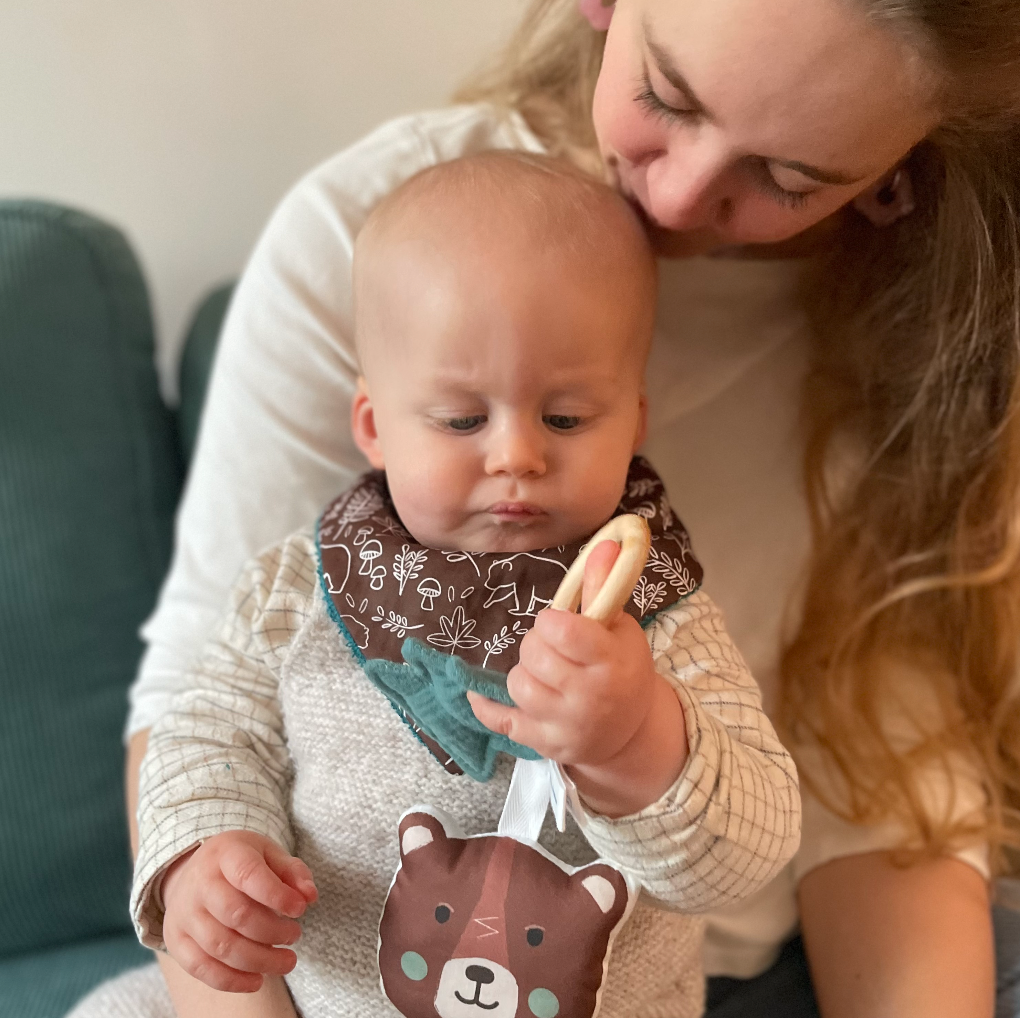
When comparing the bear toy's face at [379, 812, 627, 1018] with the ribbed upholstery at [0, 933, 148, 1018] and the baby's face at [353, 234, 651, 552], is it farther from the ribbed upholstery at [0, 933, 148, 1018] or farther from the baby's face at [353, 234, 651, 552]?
the ribbed upholstery at [0, 933, 148, 1018]

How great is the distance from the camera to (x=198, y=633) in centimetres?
87

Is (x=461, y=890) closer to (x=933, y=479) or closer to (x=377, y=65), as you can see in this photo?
(x=933, y=479)

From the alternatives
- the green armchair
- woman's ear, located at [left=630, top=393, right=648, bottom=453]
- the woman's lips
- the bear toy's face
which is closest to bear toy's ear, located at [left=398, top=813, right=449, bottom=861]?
the bear toy's face

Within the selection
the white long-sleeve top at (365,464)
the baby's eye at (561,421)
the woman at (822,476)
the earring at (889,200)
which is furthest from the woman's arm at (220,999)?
the earring at (889,200)

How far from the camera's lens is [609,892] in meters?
0.59

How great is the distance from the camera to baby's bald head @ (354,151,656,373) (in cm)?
64

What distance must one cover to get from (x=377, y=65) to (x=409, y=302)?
68cm

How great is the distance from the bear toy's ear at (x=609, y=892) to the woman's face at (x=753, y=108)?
45 cm

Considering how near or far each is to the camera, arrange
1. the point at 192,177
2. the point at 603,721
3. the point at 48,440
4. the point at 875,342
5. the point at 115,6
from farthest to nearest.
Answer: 1. the point at 192,177
2. the point at 115,6
3. the point at 48,440
4. the point at 875,342
5. the point at 603,721

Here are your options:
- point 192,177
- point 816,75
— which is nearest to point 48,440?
point 192,177

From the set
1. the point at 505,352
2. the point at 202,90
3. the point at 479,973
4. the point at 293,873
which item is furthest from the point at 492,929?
the point at 202,90

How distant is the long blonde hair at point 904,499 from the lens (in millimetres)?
820

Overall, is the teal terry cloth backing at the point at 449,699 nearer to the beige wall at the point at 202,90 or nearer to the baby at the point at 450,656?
the baby at the point at 450,656

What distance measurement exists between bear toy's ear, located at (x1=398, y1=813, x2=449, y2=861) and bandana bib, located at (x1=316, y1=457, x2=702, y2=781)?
0.04 meters
